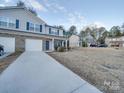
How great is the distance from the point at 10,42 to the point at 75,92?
17989 millimetres

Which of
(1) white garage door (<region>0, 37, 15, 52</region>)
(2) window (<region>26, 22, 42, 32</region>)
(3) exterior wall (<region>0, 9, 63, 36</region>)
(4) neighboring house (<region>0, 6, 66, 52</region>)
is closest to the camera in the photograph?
(1) white garage door (<region>0, 37, 15, 52</region>)

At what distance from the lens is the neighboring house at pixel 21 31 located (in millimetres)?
20453

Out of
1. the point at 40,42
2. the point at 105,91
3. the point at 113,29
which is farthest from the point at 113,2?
the point at 113,29

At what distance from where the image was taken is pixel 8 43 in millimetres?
20391

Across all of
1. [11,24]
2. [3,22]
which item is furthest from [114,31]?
[3,22]

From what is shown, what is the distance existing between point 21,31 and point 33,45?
3855mm

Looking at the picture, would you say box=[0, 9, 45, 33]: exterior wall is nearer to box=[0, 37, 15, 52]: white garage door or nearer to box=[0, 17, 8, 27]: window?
box=[0, 17, 8, 27]: window

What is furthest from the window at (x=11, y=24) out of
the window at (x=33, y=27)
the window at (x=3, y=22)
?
the window at (x=33, y=27)

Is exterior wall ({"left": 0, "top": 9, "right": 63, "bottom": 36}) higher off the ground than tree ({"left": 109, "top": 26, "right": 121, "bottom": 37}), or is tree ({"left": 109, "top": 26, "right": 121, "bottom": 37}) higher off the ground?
tree ({"left": 109, "top": 26, "right": 121, "bottom": 37})

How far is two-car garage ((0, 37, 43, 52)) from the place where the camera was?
19.9 metres

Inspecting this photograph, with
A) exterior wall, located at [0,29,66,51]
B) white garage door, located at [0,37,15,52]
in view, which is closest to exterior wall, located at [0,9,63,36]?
exterior wall, located at [0,29,66,51]

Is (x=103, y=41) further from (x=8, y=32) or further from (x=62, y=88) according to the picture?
(x=62, y=88)

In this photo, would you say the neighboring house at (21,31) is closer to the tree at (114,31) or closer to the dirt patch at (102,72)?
the dirt patch at (102,72)

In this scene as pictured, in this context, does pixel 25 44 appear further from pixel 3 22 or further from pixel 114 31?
pixel 114 31
